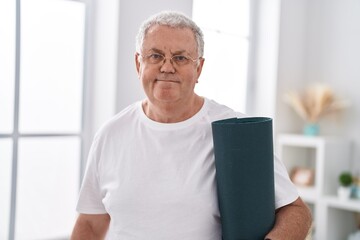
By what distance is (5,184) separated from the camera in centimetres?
184

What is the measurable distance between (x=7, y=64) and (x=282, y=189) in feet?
4.05

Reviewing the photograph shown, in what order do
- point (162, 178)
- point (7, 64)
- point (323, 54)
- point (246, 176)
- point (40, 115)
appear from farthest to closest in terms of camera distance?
point (323, 54)
point (40, 115)
point (7, 64)
point (162, 178)
point (246, 176)

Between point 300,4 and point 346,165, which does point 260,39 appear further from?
point 346,165

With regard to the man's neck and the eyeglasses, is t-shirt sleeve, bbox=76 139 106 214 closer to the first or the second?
the man's neck

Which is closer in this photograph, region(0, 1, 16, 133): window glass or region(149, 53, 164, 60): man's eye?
region(149, 53, 164, 60): man's eye

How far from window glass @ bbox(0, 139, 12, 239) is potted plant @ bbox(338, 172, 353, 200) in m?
2.11

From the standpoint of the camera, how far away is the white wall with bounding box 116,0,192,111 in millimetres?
2006

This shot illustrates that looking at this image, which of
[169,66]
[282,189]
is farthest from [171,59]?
[282,189]

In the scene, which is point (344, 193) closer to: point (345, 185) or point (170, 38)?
point (345, 185)

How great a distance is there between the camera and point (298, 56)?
342 cm

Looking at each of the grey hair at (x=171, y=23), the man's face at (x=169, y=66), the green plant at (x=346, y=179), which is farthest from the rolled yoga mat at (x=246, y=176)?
the green plant at (x=346, y=179)

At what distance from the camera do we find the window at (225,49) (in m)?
2.83

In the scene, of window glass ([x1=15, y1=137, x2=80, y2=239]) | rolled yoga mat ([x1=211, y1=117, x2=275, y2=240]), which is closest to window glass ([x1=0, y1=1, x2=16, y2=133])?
window glass ([x1=15, y1=137, x2=80, y2=239])

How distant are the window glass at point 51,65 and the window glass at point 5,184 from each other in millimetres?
109
